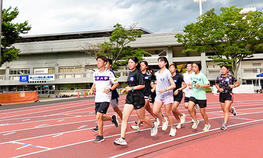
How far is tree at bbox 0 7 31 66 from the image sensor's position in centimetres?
2064

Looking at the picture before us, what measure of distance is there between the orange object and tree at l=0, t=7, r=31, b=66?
3.94m

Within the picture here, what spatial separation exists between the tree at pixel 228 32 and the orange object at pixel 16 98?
21685 mm

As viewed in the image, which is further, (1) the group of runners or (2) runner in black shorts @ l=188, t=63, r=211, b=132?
(2) runner in black shorts @ l=188, t=63, r=211, b=132

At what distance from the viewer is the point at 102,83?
4.66 meters

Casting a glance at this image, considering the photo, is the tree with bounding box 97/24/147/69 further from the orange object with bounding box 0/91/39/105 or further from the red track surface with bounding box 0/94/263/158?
the red track surface with bounding box 0/94/263/158

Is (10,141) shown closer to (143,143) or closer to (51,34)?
(143,143)

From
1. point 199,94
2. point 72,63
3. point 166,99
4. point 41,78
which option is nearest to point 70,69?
point 72,63

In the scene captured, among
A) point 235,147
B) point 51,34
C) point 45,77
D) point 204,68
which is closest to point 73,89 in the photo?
point 45,77

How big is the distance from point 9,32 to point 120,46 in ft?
54.5

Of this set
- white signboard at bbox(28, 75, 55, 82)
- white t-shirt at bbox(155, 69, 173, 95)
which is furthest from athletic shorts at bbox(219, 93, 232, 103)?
white signboard at bbox(28, 75, 55, 82)

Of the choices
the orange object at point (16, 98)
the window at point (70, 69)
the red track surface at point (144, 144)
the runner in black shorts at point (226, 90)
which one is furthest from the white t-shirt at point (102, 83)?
the window at point (70, 69)

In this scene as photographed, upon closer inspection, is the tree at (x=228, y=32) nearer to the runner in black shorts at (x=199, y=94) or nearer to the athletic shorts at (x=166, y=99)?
the runner in black shorts at (x=199, y=94)

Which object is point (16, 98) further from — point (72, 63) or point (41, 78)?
point (72, 63)

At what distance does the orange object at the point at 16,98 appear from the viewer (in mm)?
19219
